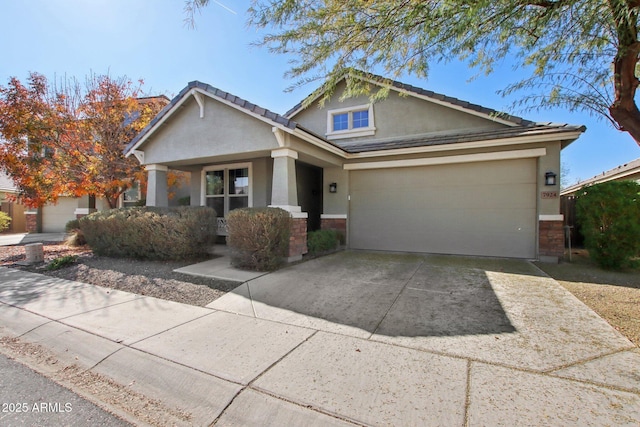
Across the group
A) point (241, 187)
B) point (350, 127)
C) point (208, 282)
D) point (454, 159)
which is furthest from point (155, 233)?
point (454, 159)

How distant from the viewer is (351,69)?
17.8 feet

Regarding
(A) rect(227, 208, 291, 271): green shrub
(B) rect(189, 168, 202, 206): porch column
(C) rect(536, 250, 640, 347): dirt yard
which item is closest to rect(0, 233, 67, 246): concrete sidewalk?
(B) rect(189, 168, 202, 206): porch column

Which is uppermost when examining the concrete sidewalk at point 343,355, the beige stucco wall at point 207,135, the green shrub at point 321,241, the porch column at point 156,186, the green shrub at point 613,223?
the beige stucco wall at point 207,135

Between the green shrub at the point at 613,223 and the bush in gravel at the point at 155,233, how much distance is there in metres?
9.71

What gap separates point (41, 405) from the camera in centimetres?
250

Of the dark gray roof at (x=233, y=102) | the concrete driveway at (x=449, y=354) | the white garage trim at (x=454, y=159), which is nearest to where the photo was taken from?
the concrete driveway at (x=449, y=354)

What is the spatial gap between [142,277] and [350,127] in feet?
29.1

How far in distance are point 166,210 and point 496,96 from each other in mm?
8614

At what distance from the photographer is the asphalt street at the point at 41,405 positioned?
2.30 meters

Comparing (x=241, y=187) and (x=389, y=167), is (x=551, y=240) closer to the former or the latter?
(x=389, y=167)

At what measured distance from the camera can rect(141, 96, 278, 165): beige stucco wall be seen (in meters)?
7.57

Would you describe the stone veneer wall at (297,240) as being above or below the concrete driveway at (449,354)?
above

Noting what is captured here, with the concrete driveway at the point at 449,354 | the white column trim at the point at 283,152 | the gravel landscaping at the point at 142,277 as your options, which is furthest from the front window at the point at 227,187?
the concrete driveway at the point at 449,354

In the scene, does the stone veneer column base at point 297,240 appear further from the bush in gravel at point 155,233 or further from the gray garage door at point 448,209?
the gray garage door at point 448,209
